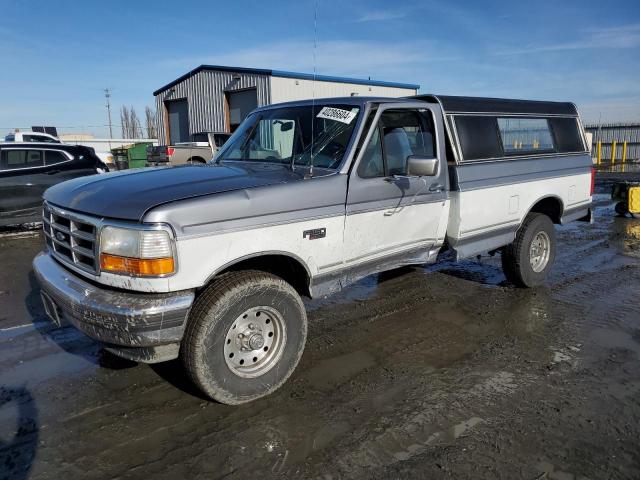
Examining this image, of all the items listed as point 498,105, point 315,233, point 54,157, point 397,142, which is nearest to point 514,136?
point 498,105

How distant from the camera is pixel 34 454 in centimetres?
287

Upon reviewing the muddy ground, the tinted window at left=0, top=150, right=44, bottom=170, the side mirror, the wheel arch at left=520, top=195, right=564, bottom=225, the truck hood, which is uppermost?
the tinted window at left=0, top=150, right=44, bottom=170

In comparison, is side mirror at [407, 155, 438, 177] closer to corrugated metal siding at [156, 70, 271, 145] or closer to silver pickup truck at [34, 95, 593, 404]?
silver pickup truck at [34, 95, 593, 404]

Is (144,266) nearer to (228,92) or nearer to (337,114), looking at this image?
(337,114)

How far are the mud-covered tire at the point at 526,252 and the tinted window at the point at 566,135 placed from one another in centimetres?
101

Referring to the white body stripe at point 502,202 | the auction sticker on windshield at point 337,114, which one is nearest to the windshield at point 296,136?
the auction sticker on windshield at point 337,114

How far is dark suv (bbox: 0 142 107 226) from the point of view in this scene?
9117 millimetres

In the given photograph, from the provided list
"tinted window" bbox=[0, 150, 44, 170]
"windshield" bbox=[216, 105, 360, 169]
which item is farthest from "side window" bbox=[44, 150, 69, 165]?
"windshield" bbox=[216, 105, 360, 169]

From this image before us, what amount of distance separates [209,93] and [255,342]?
23413 mm

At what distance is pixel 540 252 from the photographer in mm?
6129

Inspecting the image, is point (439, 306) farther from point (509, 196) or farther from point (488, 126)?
point (488, 126)

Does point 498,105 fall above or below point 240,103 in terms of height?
below

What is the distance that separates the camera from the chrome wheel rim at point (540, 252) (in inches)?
236

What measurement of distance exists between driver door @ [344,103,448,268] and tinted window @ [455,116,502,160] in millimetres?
353
